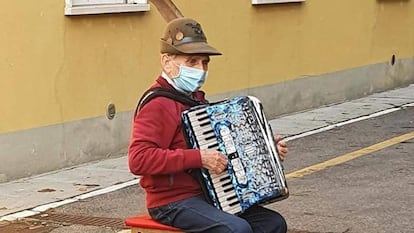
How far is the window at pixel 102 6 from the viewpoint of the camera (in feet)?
30.6

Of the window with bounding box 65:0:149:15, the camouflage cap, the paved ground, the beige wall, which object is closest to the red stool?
the camouflage cap

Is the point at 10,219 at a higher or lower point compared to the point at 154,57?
lower

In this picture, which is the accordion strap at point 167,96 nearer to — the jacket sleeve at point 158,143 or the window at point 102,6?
the jacket sleeve at point 158,143

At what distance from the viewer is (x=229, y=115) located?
15.7 ft

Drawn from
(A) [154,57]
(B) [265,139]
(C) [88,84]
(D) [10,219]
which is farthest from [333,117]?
(B) [265,139]

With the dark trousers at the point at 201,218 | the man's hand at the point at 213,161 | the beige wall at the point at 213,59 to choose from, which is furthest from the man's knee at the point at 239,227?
the beige wall at the point at 213,59

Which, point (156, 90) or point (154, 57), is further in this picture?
point (154, 57)

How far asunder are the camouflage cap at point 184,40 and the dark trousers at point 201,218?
74cm

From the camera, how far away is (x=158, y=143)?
4.75 metres

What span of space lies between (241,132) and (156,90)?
1.56 ft

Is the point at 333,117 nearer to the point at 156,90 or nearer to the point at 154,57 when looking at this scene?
the point at 154,57

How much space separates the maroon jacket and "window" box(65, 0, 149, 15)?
4.57 m

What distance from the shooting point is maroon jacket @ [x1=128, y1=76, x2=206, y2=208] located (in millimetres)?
4672

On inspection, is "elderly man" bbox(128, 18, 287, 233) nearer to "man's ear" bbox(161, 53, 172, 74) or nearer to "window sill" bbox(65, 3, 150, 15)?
"man's ear" bbox(161, 53, 172, 74)
